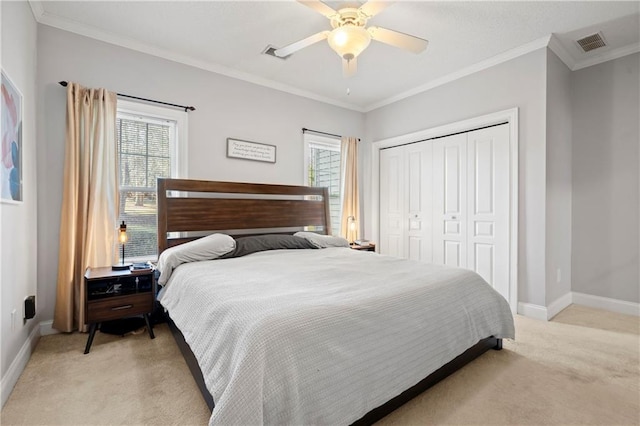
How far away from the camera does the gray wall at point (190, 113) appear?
9.07 feet

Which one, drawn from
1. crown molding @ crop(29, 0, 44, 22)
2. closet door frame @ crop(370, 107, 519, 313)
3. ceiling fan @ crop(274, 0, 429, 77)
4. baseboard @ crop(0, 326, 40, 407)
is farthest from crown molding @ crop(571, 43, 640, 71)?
baseboard @ crop(0, 326, 40, 407)

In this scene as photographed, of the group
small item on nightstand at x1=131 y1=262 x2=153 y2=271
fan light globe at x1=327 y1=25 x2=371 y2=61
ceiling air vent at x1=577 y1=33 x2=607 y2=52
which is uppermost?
ceiling air vent at x1=577 y1=33 x2=607 y2=52

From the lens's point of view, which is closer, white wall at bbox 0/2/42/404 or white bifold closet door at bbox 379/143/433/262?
white wall at bbox 0/2/42/404

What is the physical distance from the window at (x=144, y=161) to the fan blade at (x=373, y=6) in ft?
7.32

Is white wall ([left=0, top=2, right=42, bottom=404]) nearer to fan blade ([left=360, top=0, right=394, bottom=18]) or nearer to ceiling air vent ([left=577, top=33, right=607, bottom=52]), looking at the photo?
fan blade ([left=360, top=0, right=394, bottom=18])

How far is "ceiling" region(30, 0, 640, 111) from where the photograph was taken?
262 centimetres

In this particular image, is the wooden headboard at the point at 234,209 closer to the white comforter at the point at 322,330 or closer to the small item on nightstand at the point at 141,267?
the small item on nightstand at the point at 141,267

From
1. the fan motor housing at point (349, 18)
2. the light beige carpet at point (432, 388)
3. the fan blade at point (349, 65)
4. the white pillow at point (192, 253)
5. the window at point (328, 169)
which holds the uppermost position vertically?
the fan motor housing at point (349, 18)

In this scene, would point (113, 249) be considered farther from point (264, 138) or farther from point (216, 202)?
point (264, 138)

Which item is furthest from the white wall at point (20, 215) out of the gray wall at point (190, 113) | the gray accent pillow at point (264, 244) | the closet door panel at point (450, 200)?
the closet door panel at point (450, 200)

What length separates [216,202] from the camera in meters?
3.55

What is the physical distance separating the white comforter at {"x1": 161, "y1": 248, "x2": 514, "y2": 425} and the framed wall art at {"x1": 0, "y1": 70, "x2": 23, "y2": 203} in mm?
1196

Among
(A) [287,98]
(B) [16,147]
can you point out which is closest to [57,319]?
(B) [16,147]

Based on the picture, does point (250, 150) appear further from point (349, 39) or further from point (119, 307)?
point (119, 307)
